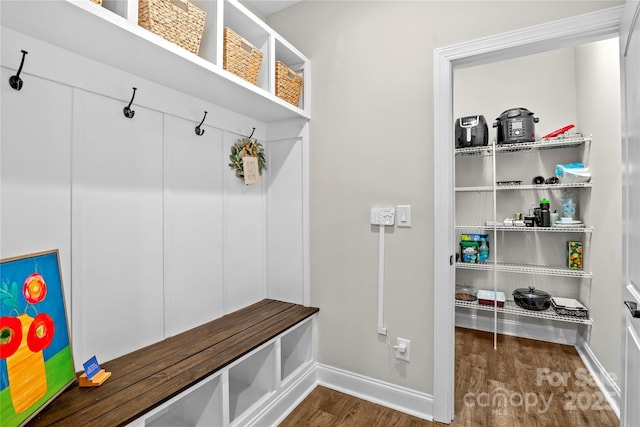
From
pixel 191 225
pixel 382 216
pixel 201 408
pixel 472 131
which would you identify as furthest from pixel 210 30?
pixel 472 131

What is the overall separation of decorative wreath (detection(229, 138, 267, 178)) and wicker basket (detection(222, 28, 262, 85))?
42cm

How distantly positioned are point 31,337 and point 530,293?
10.8ft

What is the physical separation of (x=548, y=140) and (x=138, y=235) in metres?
3.09

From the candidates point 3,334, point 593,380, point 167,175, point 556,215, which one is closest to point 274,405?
point 3,334

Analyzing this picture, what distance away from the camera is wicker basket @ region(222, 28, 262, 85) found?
4.74 ft

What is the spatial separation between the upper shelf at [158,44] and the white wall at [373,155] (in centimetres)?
29

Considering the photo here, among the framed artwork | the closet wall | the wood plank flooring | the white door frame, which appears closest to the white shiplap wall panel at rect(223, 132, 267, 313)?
the closet wall

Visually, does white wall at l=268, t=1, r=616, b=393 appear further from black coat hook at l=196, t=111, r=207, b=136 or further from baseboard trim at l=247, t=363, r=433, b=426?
black coat hook at l=196, t=111, r=207, b=136

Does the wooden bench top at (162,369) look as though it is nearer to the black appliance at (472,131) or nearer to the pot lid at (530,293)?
the pot lid at (530,293)

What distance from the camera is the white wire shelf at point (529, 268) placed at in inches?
99.5

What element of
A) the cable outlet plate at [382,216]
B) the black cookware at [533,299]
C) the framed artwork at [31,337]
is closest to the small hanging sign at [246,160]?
the cable outlet plate at [382,216]

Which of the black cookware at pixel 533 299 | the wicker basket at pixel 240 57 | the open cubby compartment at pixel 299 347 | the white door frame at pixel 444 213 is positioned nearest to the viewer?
the wicker basket at pixel 240 57

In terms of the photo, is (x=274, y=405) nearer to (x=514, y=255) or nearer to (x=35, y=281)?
(x=35, y=281)

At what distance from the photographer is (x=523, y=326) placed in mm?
2875
